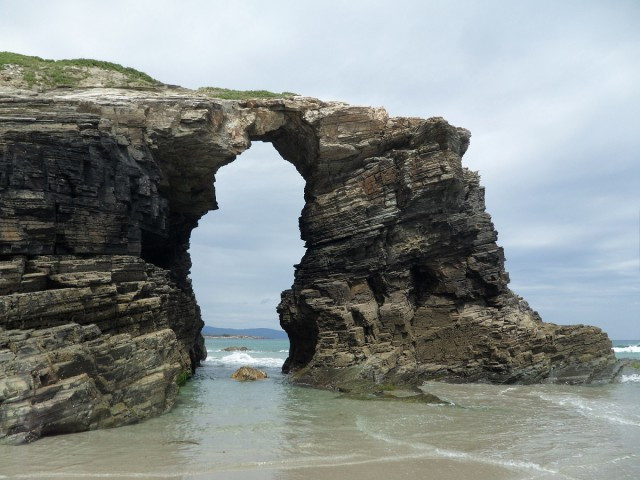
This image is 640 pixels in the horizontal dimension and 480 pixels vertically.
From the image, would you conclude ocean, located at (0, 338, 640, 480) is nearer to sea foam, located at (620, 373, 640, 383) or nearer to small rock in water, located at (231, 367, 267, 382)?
small rock in water, located at (231, 367, 267, 382)

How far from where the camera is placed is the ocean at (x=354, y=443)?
1044 centimetres

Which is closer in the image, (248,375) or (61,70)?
(61,70)

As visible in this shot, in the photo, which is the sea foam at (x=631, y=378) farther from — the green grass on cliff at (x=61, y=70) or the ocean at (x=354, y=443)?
the green grass on cliff at (x=61, y=70)

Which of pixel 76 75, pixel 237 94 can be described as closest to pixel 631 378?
pixel 237 94

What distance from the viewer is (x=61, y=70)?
93.8 feet

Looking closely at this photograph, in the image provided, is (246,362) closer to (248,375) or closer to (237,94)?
(248,375)

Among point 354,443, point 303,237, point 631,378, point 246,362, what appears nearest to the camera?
point 354,443

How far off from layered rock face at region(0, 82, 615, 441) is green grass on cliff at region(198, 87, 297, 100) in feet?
6.45

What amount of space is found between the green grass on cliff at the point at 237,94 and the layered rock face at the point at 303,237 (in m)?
1.97

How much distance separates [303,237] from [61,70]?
1868 cm

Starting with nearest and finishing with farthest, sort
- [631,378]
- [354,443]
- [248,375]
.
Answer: [354,443] < [248,375] < [631,378]

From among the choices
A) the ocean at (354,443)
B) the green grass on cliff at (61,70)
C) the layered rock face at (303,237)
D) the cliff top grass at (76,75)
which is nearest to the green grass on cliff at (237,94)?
the cliff top grass at (76,75)

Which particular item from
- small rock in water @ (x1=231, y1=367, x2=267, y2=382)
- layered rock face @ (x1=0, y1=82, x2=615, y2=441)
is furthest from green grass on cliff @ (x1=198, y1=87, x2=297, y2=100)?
small rock in water @ (x1=231, y1=367, x2=267, y2=382)

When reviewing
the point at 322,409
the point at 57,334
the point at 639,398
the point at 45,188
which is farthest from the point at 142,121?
the point at 639,398
